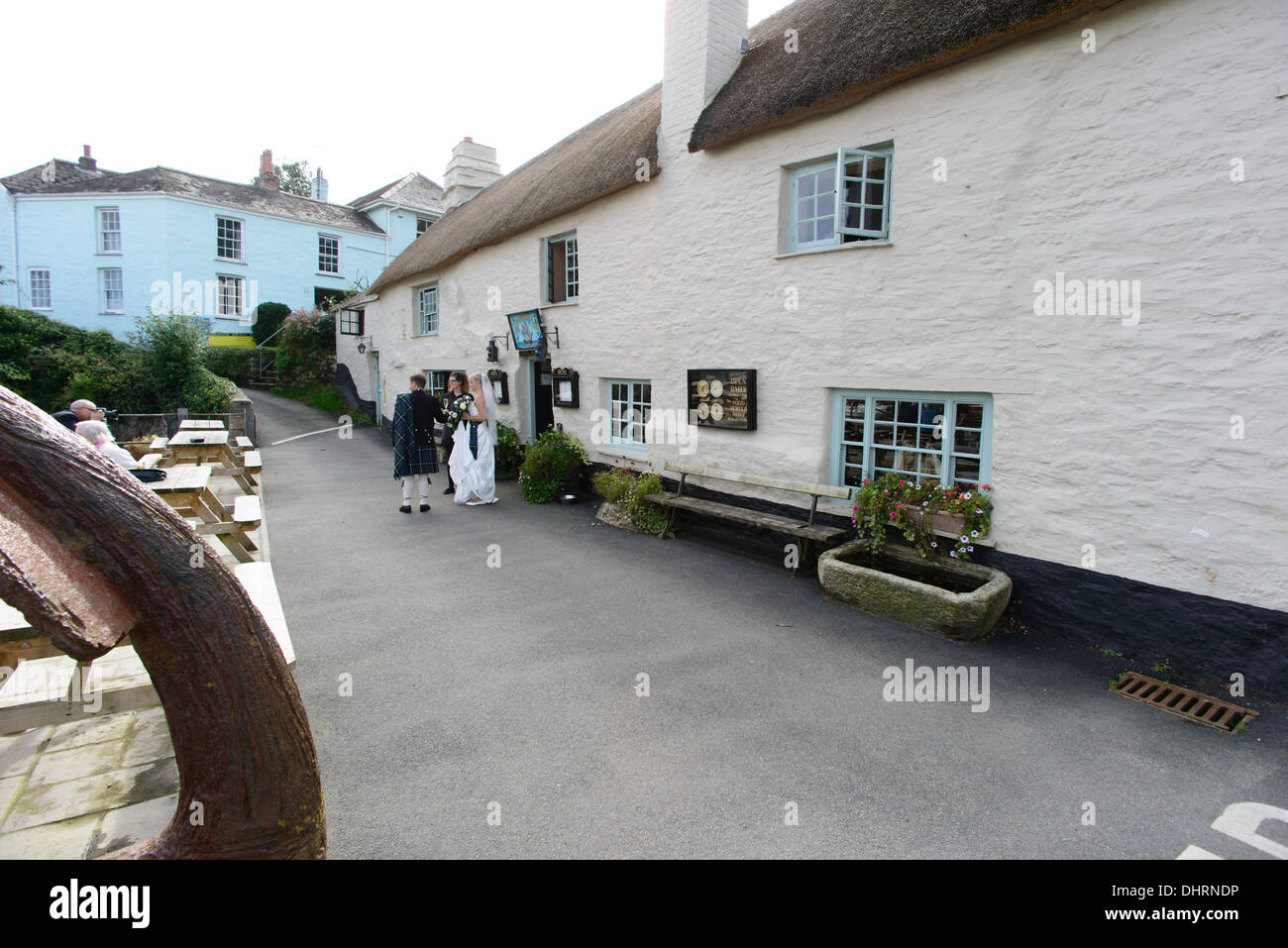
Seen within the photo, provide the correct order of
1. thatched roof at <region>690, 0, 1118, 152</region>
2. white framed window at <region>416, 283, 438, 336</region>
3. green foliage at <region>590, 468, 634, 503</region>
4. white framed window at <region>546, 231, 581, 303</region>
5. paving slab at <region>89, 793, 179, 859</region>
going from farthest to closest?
1. white framed window at <region>416, 283, 438, 336</region>
2. white framed window at <region>546, 231, 581, 303</region>
3. green foliage at <region>590, 468, 634, 503</region>
4. thatched roof at <region>690, 0, 1118, 152</region>
5. paving slab at <region>89, 793, 179, 859</region>

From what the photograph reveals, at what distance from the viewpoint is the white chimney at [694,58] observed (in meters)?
8.27

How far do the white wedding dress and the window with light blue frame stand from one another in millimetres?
5419

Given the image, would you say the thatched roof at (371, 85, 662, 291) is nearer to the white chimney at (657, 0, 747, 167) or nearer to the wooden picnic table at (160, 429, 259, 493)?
the white chimney at (657, 0, 747, 167)

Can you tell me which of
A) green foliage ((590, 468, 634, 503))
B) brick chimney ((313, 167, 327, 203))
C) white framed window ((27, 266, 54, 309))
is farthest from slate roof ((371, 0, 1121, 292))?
brick chimney ((313, 167, 327, 203))

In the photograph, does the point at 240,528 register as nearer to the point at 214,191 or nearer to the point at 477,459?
the point at 477,459

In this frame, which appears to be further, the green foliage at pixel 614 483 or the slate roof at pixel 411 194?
the slate roof at pixel 411 194

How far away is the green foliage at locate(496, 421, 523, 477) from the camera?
12227mm

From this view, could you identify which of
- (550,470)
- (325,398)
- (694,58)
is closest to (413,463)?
(550,470)

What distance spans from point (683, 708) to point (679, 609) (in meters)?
1.80

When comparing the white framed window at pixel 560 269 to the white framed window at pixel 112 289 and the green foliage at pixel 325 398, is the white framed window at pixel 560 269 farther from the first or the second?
the white framed window at pixel 112 289

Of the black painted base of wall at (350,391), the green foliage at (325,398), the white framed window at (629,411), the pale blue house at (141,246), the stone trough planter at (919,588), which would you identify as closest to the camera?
the stone trough planter at (919,588)

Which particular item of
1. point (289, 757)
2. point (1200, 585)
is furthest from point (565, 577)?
point (1200, 585)

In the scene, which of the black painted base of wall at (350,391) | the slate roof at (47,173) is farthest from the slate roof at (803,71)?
the slate roof at (47,173)

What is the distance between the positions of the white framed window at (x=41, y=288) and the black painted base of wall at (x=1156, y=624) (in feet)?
107
